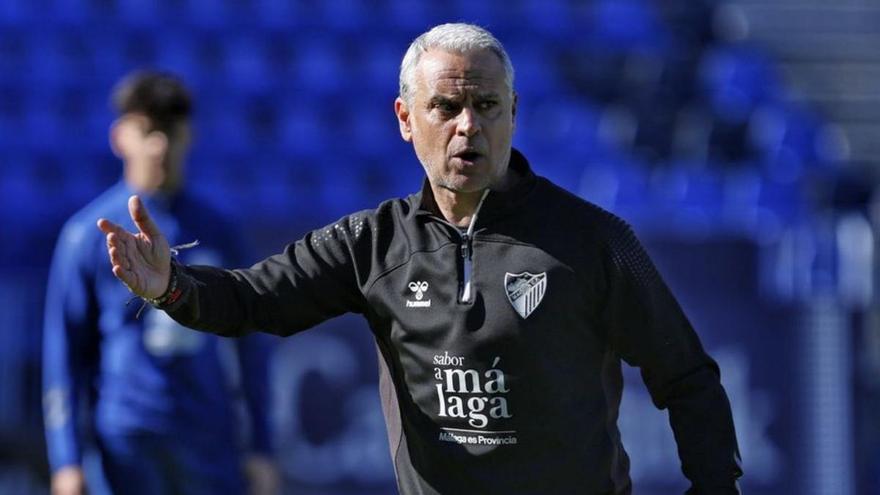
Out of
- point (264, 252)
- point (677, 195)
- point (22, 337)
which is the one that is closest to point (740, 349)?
point (677, 195)

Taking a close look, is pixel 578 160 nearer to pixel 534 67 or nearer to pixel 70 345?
pixel 534 67

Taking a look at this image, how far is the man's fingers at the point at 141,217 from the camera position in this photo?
10.7 feet

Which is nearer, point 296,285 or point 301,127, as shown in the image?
point 296,285

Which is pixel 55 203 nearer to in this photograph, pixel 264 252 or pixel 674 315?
pixel 264 252

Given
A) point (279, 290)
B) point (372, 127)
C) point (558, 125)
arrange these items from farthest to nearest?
point (558, 125)
point (372, 127)
point (279, 290)

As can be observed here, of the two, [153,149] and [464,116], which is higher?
[153,149]

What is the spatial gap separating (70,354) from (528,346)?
2449mm

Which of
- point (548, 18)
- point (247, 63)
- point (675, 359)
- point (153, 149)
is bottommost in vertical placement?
point (675, 359)

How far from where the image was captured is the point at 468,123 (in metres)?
3.34

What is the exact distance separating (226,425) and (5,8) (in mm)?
6041

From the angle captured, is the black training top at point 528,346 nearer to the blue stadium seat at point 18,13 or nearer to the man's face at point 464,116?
the man's face at point 464,116

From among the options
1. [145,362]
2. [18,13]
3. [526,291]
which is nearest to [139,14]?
[18,13]

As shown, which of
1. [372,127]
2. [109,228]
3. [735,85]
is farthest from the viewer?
[735,85]

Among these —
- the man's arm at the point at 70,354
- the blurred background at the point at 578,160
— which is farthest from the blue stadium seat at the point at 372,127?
the man's arm at the point at 70,354
